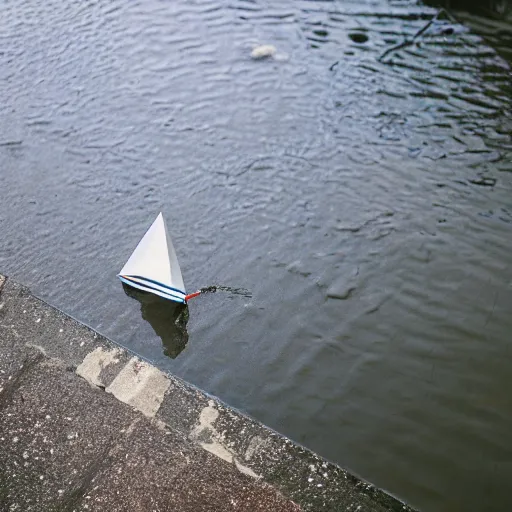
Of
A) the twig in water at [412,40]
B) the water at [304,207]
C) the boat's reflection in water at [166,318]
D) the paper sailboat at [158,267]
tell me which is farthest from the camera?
the twig in water at [412,40]

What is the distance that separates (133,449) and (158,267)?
2057 millimetres

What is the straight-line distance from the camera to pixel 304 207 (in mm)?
6809

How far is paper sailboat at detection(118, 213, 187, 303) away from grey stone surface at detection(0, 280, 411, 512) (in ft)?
3.26

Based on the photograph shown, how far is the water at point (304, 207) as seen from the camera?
4945mm

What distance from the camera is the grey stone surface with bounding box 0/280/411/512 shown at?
3.91 meters

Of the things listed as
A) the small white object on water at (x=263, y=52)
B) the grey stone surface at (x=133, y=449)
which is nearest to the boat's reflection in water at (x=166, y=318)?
the grey stone surface at (x=133, y=449)

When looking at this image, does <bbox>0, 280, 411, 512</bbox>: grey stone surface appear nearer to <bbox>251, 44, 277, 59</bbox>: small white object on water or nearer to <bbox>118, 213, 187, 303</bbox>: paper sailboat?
<bbox>118, 213, 187, 303</bbox>: paper sailboat

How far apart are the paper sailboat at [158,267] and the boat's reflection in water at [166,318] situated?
9 centimetres

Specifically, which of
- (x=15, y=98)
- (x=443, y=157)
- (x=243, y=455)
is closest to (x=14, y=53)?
(x=15, y=98)

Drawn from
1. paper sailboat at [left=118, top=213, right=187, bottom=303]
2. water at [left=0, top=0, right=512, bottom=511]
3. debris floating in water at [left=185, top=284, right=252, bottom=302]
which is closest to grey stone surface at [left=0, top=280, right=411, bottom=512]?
water at [left=0, top=0, right=512, bottom=511]

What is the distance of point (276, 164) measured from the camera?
738 cm

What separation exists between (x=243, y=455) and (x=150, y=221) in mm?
3453

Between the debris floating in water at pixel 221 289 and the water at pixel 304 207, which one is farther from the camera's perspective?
the debris floating in water at pixel 221 289

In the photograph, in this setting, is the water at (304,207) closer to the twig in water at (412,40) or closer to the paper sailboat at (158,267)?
the twig in water at (412,40)
